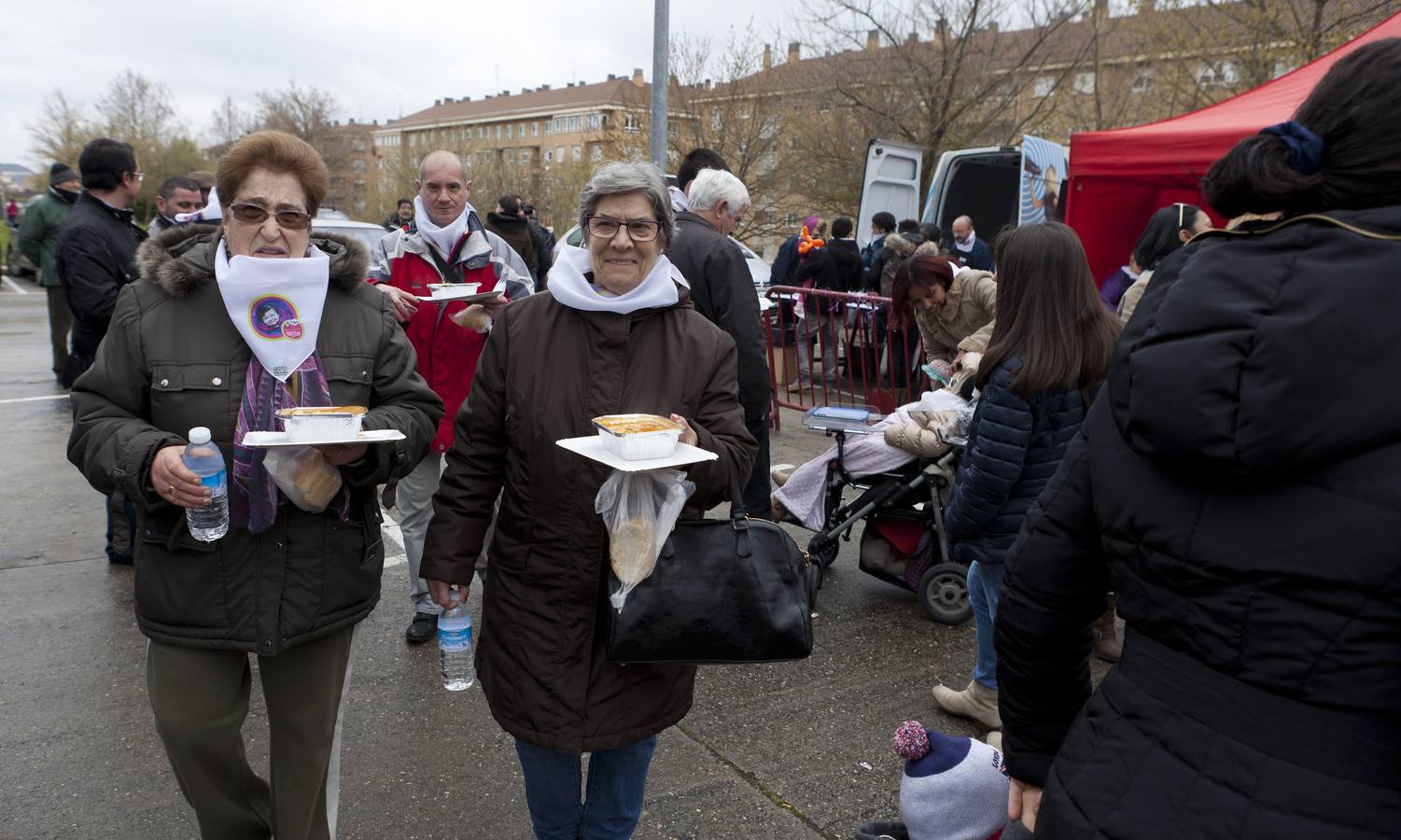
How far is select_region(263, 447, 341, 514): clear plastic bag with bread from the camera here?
2.17 metres

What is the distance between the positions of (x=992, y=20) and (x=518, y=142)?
274ft

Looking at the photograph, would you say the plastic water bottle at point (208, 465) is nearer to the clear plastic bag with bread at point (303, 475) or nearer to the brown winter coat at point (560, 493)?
the clear plastic bag with bread at point (303, 475)

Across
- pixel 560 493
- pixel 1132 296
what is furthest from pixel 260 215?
pixel 1132 296

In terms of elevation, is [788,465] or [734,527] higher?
[734,527]

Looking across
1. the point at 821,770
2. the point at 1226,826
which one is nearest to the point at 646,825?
the point at 821,770

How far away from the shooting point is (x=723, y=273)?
440cm

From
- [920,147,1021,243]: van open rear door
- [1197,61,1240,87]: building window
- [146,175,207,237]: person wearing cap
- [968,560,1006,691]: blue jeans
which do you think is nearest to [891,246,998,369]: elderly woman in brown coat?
[968,560,1006,691]: blue jeans

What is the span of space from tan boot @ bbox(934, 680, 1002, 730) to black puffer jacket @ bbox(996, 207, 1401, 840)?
96.0 inches

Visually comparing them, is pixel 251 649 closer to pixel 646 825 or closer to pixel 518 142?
pixel 646 825

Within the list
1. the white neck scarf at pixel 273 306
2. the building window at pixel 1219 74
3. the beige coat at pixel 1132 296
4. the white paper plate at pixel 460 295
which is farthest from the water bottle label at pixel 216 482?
the building window at pixel 1219 74

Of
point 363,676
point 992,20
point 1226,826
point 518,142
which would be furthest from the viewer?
point 518,142

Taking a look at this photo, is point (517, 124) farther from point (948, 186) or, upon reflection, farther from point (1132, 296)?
point (1132, 296)

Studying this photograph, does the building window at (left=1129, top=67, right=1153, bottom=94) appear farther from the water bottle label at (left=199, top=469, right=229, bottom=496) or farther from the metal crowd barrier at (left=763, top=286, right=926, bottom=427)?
the water bottle label at (left=199, top=469, right=229, bottom=496)

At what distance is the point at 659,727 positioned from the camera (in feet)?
7.64
